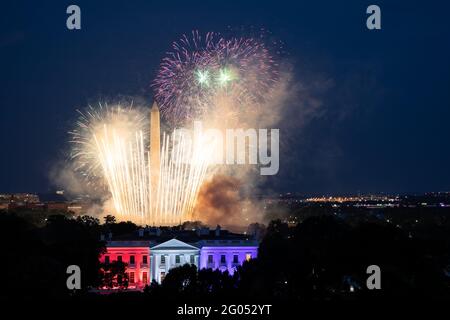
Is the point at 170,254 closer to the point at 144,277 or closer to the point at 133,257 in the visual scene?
the point at 144,277

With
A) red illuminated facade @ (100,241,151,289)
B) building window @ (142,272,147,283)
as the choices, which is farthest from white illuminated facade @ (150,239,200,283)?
building window @ (142,272,147,283)

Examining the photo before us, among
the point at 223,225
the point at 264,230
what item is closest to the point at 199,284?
the point at 264,230

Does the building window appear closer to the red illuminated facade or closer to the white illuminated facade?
the red illuminated facade

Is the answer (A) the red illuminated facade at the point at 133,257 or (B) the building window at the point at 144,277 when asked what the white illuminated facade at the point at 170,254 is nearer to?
(A) the red illuminated facade at the point at 133,257

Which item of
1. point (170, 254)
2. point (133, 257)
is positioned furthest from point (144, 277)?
point (170, 254)

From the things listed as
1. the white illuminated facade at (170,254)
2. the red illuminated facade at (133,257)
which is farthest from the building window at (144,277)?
the white illuminated facade at (170,254)

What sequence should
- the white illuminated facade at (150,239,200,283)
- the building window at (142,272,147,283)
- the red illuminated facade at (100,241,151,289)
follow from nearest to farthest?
1. the building window at (142,272,147,283)
2. the red illuminated facade at (100,241,151,289)
3. the white illuminated facade at (150,239,200,283)

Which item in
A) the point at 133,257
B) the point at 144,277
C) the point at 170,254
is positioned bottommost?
the point at 144,277

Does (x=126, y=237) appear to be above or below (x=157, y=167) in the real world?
below
